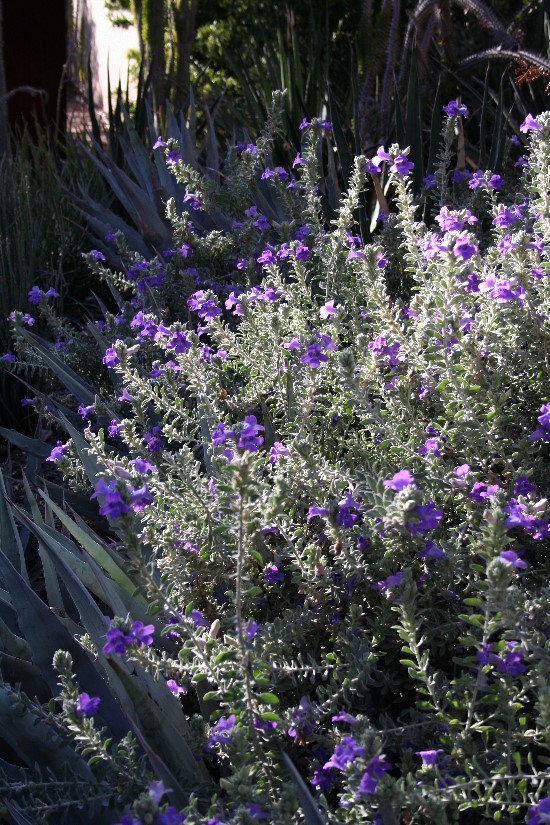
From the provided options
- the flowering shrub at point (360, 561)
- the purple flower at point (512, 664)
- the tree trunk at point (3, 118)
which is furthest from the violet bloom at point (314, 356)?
the tree trunk at point (3, 118)

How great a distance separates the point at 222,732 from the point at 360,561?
0.38 m

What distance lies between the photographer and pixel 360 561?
1.43m

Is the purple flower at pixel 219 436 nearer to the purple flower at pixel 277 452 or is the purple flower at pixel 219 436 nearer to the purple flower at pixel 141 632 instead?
the purple flower at pixel 277 452

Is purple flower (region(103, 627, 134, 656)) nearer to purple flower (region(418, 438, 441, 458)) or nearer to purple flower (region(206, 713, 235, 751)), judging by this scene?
purple flower (region(206, 713, 235, 751))

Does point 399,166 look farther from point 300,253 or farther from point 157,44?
point 157,44

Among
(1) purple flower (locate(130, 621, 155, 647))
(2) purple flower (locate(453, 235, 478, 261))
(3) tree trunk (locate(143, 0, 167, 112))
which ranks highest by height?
(3) tree trunk (locate(143, 0, 167, 112))

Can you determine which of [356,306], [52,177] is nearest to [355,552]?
[356,306]

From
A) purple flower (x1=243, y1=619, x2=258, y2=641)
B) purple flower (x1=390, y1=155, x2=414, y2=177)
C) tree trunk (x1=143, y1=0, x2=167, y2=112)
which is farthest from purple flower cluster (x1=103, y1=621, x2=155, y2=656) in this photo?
tree trunk (x1=143, y1=0, x2=167, y2=112)

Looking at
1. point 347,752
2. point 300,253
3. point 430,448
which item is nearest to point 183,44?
point 300,253

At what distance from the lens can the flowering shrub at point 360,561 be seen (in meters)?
1.10

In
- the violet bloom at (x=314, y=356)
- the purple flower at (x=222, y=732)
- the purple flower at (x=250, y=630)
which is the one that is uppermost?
the violet bloom at (x=314, y=356)

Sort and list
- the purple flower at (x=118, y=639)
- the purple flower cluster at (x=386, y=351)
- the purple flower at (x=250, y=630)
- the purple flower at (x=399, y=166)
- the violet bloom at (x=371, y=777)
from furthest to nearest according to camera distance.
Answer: the purple flower at (x=399, y=166) → the purple flower cluster at (x=386, y=351) → the purple flower at (x=250, y=630) → the purple flower at (x=118, y=639) → the violet bloom at (x=371, y=777)

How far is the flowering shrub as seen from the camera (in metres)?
1.10

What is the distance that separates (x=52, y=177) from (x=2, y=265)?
116 cm
